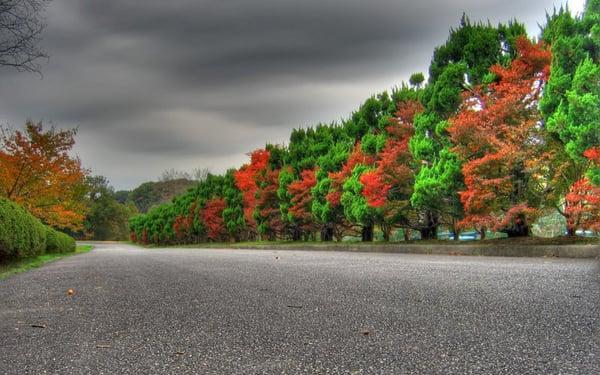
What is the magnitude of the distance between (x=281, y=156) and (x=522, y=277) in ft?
82.3

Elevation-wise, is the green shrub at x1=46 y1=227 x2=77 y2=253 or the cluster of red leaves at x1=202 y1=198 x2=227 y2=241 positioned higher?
the cluster of red leaves at x1=202 y1=198 x2=227 y2=241

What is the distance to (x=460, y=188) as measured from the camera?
13.9 meters

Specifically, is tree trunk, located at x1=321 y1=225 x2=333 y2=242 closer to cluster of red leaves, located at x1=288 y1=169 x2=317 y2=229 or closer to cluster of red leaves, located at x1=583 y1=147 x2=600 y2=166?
cluster of red leaves, located at x1=288 y1=169 x2=317 y2=229

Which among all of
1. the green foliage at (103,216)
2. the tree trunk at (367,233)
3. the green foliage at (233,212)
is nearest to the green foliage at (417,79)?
the tree trunk at (367,233)

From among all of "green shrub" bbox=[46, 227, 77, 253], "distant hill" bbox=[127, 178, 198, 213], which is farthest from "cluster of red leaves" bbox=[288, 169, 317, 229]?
"distant hill" bbox=[127, 178, 198, 213]

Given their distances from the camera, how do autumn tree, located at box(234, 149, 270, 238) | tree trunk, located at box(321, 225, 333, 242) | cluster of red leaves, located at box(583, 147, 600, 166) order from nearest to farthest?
1. cluster of red leaves, located at box(583, 147, 600, 166)
2. tree trunk, located at box(321, 225, 333, 242)
3. autumn tree, located at box(234, 149, 270, 238)

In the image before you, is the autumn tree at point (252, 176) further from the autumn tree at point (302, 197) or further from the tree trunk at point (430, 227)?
the tree trunk at point (430, 227)

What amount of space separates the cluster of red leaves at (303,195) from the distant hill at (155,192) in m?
60.5

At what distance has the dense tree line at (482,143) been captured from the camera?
10484 mm

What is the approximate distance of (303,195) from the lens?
81.8 ft

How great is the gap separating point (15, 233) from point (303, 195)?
15.8m

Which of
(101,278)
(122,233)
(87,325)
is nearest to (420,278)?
(87,325)

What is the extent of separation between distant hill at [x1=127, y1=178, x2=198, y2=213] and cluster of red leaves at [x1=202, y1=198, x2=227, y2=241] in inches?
1688

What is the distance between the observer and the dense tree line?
10484 mm
